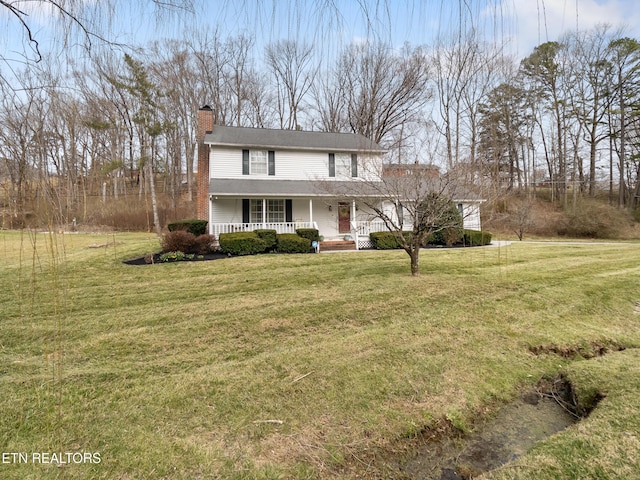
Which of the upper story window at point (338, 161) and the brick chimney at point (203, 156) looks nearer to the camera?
the brick chimney at point (203, 156)

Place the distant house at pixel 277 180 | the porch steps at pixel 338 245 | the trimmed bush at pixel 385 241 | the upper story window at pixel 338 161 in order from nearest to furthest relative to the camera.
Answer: the trimmed bush at pixel 385 241
the porch steps at pixel 338 245
the distant house at pixel 277 180
the upper story window at pixel 338 161

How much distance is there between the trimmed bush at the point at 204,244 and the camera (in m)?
11.3

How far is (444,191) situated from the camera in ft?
25.8

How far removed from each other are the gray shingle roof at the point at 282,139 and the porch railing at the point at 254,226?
456 cm

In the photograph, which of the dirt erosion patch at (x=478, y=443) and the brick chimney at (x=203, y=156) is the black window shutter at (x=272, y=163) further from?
the dirt erosion patch at (x=478, y=443)

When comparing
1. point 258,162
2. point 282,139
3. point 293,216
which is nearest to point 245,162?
point 258,162

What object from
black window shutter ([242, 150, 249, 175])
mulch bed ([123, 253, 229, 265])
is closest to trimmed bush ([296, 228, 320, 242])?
mulch bed ([123, 253, 229, 265])

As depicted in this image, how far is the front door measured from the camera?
16859 millimetres

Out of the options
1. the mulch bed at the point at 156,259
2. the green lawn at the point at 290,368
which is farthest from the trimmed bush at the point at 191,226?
the green lawn at the point at 290,368

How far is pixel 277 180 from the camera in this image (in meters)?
16.6

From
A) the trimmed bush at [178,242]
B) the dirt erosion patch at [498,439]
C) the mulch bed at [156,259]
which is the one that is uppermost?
the trimmed bush at [178,242]

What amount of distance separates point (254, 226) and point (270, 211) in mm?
1996

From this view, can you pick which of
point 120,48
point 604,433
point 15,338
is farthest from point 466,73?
point 15,338

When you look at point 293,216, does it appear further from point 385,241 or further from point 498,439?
point 498,439
